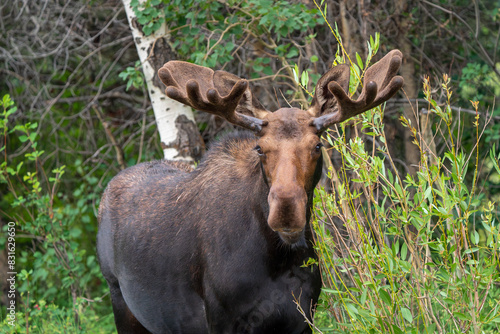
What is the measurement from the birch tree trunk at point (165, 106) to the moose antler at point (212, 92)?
2033 mm

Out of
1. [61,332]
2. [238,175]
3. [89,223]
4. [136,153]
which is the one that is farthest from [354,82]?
[89,223]

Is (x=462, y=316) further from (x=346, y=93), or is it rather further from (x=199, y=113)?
(x=199, y=113)

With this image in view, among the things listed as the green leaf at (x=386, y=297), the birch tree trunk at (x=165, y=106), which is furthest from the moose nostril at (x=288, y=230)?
the birch tree trunk at (x=165, y=106)

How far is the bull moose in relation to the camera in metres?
3.21

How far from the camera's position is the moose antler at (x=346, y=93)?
3184 millimetres

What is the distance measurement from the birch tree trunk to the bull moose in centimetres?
130

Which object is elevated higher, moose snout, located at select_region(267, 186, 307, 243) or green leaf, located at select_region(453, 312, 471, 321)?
moose snout, located at select_region(267, 186, 307, 243)

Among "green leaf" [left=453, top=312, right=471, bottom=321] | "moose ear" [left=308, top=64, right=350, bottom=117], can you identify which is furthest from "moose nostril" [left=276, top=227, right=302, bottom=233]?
"green leaf" [left=453, top=312, right=471, bottom=321]

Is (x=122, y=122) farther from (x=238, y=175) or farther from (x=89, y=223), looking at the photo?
(x=238, y=175)

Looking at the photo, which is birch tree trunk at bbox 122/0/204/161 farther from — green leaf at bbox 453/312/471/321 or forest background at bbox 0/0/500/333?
green leaf at bbox 453/312/471/321

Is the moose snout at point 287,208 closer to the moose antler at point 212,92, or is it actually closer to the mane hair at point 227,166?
the moose antler at point 212,92

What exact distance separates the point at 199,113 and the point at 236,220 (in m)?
4.00

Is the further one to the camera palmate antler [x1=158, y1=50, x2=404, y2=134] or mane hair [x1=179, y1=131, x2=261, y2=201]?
mane hair [x1=179, y1=131, x2=261, y2=201]

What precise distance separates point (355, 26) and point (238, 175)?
2.99m
